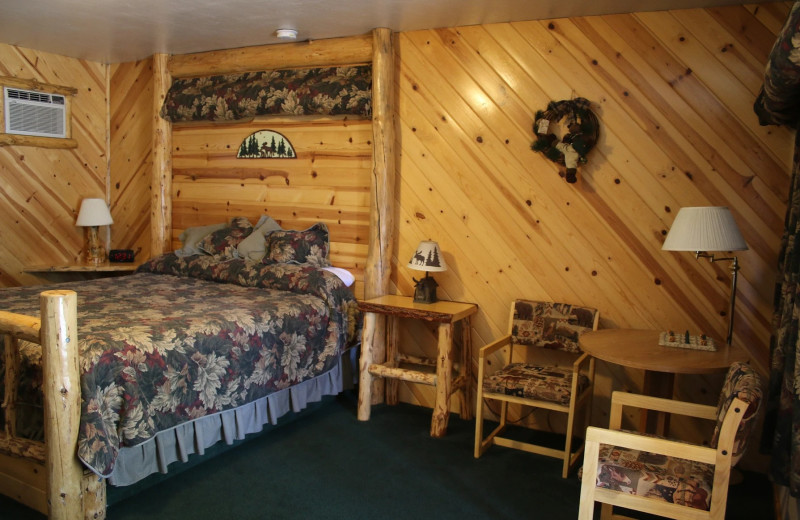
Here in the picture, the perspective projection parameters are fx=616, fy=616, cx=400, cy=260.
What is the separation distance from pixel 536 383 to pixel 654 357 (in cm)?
63

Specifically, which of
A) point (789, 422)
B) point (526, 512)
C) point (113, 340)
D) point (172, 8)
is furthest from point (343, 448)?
point (172, 8)

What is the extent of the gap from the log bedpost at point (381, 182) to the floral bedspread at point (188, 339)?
19 cm

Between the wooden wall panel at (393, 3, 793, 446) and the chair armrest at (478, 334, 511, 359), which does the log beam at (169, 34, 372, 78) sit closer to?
the wooden wall panel at (393, 3, 793, 446)

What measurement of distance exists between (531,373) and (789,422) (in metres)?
1.29

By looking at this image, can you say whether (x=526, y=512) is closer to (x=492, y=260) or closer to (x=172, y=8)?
(x=492, y=260)

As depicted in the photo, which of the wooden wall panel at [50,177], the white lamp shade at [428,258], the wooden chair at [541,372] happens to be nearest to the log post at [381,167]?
the white lamp shade at [428,258]

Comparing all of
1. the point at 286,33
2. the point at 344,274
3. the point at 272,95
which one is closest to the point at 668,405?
the point at 344,274

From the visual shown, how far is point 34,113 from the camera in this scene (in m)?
4.71

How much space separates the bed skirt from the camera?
2.57m

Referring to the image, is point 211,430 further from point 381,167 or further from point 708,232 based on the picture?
point 708,232

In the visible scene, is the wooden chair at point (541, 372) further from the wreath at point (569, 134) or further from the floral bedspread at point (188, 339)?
the floral bedspread at point (188, 339)

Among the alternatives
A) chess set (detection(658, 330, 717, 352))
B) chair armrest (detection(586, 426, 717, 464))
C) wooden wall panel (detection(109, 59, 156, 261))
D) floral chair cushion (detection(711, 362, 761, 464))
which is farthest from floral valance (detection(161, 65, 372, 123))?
floral chair cushion (detection(711, 362, 761, 464))

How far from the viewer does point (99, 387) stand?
2.37 meters

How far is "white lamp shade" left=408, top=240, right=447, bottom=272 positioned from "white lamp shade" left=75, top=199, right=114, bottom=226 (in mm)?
2716
